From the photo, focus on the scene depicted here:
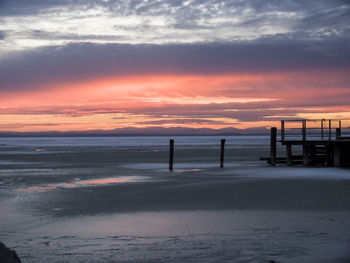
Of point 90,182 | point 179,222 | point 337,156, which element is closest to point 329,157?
point 337,156

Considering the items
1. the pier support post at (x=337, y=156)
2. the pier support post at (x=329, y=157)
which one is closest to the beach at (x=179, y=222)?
the pier support post at (x=337, y=156)

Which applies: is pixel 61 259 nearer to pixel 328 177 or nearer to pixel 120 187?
pixel 120 187

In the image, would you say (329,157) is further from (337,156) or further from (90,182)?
(90,182)

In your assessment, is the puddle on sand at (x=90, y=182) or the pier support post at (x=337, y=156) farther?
the pier support post at (x=337, y=156)

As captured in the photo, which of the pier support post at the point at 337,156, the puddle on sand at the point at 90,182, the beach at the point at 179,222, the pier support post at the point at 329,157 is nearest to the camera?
the beach at the point at 179,222

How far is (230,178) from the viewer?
20.6 m

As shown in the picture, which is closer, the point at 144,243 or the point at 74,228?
the point at 144,243

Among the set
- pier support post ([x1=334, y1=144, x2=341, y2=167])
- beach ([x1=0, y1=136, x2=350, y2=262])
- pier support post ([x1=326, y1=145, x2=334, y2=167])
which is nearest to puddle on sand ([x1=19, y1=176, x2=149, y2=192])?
beach ([x1=0, y1=136, x2=350, y2=262])

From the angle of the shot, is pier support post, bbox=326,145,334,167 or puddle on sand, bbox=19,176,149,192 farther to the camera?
pier support post, bbox=326,145,334,167

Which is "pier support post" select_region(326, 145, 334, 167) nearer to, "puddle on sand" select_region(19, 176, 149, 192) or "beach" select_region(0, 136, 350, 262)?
"beach" select_region(0, 136, 350, 262)

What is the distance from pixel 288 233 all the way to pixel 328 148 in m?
20.5

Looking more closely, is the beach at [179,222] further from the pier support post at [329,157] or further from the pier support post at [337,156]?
the pier support post at [329,157]

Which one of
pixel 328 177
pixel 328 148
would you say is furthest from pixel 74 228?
pixel 328 148

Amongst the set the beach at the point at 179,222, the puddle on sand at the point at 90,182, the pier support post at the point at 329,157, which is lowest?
the puddle on sand at the point at 90,182
